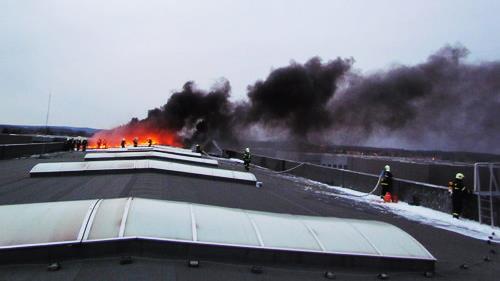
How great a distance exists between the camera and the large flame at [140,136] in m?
60.6

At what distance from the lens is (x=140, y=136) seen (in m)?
63.0

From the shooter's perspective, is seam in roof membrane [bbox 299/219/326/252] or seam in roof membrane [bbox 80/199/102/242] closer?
seam in roof membrane [bbox 80/199/102/242]

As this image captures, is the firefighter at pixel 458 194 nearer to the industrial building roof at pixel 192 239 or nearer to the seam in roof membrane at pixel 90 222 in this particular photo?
the industrial building roof at pixel 192 239

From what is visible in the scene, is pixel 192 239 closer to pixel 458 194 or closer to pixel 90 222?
pixel 90 222

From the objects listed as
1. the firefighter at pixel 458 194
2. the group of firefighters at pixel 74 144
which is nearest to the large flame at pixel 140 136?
the group of firefighters at pixel 74 144

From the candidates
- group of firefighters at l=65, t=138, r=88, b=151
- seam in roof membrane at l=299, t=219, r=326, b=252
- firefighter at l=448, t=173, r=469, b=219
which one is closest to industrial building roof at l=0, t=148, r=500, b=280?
seam in roof membrane at l=299, t=219, r=326, b=252

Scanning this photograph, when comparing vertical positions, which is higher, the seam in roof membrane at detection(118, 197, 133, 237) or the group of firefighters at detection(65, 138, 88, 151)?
the group of firefighters at detection(65, 138, 88, 151)

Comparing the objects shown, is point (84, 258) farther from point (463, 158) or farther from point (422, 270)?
point (463, 158)

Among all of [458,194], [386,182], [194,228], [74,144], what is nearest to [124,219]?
[194,228]

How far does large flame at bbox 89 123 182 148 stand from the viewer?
60.6 metres

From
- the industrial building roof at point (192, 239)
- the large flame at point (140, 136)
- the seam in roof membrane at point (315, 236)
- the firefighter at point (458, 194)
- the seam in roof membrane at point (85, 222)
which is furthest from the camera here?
the large flame at point (140, 136)

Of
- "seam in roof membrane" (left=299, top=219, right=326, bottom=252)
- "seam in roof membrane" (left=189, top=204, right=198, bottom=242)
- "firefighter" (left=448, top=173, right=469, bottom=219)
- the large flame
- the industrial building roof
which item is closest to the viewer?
the industrial building roof

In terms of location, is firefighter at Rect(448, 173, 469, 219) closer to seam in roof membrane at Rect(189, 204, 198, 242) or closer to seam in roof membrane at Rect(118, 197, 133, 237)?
seam in roof membrane at Rect(189, 204, 198, 242)

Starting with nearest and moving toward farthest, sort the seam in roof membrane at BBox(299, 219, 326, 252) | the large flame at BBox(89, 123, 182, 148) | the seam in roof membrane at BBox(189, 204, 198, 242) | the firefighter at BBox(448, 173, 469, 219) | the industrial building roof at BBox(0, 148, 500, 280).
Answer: the industrial building roof at BBox(0, 148, 500, 280) → the seam in roof membrane at BBox(189, 204, 198, 242) → the seam in roof membrane at BBox(299, 219, 326, 252) → the firefighter at BBox(448, 173, 469, 219) → the large flame at BBox(89, 123, 182, 148)
